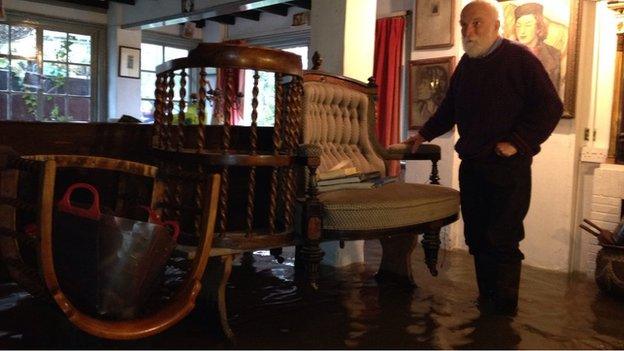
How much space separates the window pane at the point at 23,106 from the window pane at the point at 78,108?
44 cm

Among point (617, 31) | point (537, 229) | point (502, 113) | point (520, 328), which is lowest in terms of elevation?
point (520, 328)

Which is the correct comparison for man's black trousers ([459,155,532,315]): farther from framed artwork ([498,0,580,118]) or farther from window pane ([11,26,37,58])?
window pane ([11,26,37,58])

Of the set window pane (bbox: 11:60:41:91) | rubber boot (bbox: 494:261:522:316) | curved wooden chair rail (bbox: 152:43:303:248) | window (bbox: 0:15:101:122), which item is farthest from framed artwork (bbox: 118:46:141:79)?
rubber boot (bbox: 494:261:522:316)

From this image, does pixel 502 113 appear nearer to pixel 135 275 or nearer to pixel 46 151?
pixel 135 275

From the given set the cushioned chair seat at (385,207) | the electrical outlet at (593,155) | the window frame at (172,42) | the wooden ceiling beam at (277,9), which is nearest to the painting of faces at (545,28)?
the electrical outlet at (593,155)

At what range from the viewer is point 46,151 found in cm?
252

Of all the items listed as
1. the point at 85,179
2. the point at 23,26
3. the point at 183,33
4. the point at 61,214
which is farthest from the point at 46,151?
the point at 183,33

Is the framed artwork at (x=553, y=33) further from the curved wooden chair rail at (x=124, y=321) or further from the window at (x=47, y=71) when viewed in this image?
the window at (x=47, y=71)

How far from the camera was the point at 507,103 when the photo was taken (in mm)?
2504

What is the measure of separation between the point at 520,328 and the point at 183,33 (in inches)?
289

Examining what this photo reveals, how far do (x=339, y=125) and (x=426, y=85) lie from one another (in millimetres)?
1463

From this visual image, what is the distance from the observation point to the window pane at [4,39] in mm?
7023

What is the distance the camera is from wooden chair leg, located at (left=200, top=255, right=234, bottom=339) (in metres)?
2.14

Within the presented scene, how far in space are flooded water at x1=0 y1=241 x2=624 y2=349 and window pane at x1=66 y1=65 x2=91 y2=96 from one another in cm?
541
